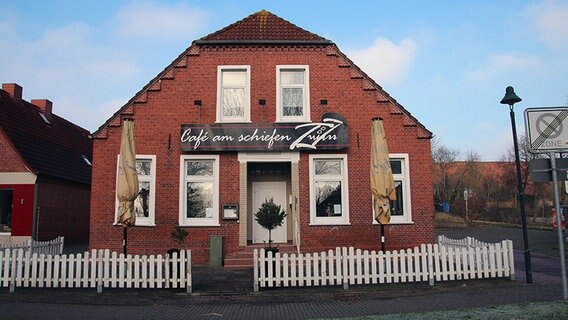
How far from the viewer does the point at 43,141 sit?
76.8 feet

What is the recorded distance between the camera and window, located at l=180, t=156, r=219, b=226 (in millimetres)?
14930

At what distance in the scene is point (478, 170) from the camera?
218 ft

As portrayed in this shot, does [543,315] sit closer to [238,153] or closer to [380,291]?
[380,291]

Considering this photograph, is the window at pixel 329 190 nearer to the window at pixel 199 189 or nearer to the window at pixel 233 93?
the window at pixel 233 93

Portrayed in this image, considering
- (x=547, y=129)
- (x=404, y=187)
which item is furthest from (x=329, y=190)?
(x=547, y=129)

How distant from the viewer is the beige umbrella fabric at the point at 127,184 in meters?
10.7

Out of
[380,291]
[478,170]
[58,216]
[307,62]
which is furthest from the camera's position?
[478,170]

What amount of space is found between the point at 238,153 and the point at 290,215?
9.41 ft

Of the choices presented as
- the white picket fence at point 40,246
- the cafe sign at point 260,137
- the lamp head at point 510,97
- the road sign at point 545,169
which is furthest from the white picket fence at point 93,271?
the lamp head at point 510,97

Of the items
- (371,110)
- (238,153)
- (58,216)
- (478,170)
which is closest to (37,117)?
(58,216)

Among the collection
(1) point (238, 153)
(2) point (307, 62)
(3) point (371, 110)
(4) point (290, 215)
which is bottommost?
(4) point (290, 215)

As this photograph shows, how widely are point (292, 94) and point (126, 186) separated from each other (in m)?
7.15

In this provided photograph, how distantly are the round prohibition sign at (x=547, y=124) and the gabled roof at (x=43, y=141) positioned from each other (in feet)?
63.5

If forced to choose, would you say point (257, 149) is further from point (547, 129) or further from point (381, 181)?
point (547, 129)
